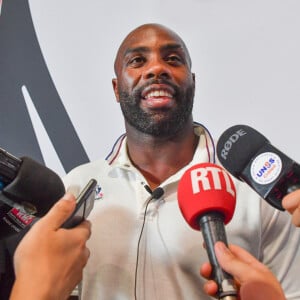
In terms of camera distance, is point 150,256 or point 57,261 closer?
point 57,261

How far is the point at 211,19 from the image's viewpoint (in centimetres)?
140

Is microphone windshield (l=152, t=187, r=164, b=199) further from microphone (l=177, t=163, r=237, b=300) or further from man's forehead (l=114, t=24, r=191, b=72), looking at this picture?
man's forehead (l=114, t=24, r=191, b=72)

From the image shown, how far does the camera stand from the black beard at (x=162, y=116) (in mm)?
1143

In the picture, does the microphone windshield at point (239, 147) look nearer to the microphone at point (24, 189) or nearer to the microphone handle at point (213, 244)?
the microphone handle at point (213, 244)

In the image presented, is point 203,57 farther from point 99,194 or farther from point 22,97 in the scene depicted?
point 22,97

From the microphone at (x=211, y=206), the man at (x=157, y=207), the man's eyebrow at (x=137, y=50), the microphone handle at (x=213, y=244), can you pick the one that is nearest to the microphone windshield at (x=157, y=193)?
the man at (x=157, y=207)

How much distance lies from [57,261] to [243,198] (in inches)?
21.5

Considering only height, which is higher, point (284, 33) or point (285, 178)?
point (284, 33)

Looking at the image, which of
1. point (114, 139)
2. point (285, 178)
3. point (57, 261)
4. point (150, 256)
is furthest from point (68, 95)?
point (285, 178)

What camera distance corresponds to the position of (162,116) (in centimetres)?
114

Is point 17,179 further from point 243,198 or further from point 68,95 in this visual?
point 68,95

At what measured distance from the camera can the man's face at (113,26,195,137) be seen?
1145 millimetres

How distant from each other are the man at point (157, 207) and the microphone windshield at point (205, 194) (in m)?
0.26

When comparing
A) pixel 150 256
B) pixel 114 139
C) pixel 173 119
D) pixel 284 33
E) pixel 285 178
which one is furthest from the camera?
pixel 114 139
